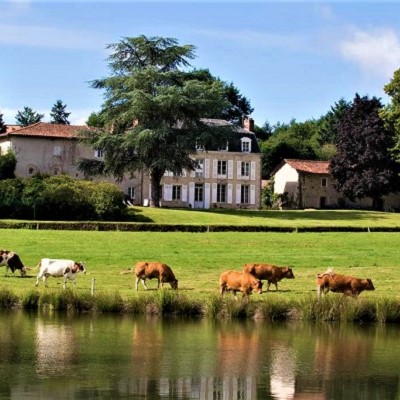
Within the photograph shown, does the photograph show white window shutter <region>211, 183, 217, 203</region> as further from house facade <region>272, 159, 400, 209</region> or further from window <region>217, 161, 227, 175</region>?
house facade <region>272, 159, 400, 209</region>

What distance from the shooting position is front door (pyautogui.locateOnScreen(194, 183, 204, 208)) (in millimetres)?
90062

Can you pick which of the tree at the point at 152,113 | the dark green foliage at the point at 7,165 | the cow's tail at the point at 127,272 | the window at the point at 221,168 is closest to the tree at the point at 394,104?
the tree at the point at 152,113

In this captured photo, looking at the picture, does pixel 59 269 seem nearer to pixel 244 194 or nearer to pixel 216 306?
pixel 216 306

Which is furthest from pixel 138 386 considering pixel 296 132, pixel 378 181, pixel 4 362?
pixel 296 132

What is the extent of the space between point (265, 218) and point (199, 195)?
75.1 feet

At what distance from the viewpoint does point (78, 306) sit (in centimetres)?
2823

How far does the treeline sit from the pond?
33.1 metres

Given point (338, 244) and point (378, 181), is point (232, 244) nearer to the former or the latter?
point (338, 244)

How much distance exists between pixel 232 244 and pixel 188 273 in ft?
39.3

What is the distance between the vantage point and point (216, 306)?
90.5 ft

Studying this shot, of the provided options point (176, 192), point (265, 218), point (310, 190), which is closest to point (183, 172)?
point (176, 192)

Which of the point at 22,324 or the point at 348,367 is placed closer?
the point at 348,367

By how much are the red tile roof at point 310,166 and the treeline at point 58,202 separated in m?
36.8

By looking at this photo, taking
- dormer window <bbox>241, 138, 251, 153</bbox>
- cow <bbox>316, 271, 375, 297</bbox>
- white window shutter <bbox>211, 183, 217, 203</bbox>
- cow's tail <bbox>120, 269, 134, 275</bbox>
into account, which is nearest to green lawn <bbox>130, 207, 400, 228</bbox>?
white window shutter <bbox>211, 183, 217, 203</bbox>
